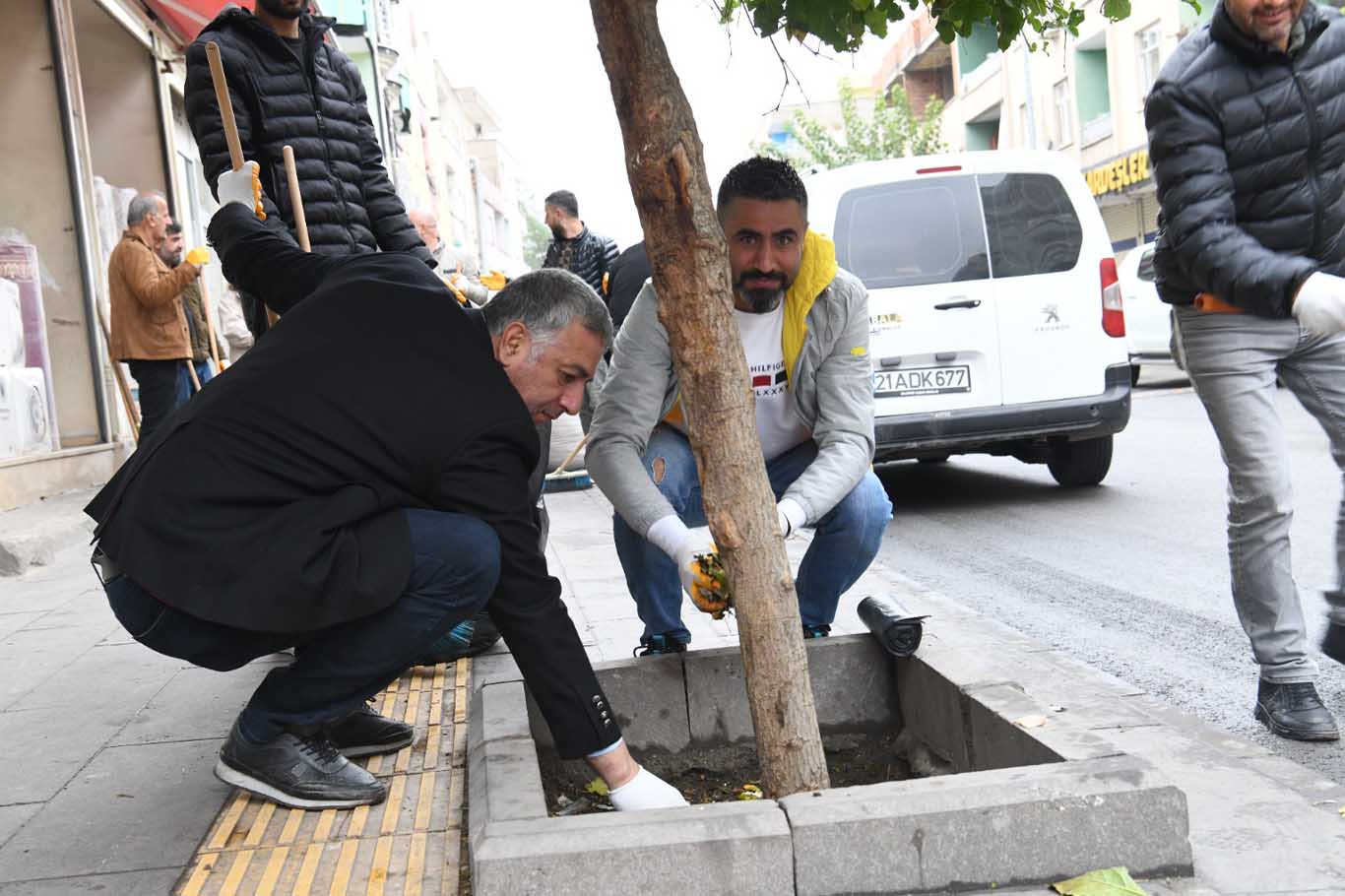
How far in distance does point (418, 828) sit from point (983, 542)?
14.5 feet

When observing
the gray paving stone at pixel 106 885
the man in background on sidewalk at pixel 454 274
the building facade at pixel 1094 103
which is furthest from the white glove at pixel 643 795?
the building facade at pixel 1094 103

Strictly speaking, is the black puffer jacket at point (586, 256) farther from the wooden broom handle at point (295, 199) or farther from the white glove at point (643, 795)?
the white glove at point (643, 795)

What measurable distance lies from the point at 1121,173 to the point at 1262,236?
2700cm

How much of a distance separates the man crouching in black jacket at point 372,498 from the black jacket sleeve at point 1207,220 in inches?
64.3

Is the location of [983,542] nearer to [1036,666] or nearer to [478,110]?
[1036,666]

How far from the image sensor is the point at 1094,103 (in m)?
31.5

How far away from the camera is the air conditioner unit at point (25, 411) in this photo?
7.96m

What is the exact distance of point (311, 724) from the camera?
292 centimetres

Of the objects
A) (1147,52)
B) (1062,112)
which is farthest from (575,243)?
(1062,112)

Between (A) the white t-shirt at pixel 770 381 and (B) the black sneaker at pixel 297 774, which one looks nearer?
(B) the black sneaker at pixel 297 774

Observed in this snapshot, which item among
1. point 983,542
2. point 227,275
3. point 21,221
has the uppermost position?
point 21,221

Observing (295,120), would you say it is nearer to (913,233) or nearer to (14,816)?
(14,816)

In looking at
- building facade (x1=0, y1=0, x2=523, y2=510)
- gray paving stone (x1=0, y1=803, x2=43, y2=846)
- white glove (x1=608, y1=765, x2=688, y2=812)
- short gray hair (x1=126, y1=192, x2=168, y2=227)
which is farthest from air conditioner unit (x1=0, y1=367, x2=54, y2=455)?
white glove (x1=608, y1=765, x2=688, y2=812)

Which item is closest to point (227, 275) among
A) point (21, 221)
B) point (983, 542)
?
point (983, 542)
